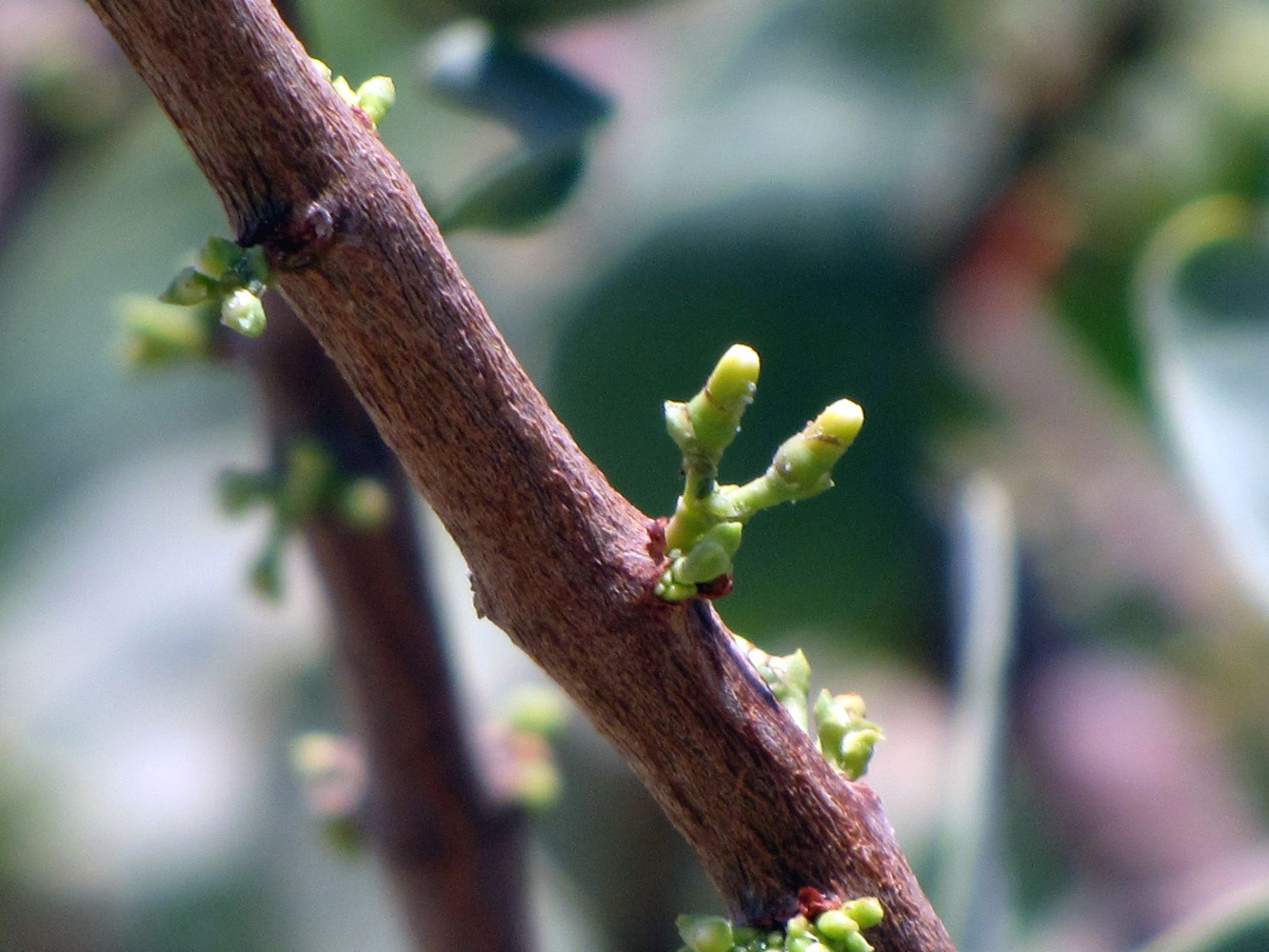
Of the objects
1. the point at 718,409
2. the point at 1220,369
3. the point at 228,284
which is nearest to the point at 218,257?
the point at 228,284

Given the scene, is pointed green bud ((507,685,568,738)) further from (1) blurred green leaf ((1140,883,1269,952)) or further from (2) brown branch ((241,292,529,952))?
(1) blurred green leaf ((1140,883,1269,952))

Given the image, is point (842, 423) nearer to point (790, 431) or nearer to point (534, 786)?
point (534, 786)

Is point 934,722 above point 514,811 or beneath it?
above

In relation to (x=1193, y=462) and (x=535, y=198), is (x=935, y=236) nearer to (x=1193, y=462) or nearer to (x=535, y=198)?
(x=1193, y=462)

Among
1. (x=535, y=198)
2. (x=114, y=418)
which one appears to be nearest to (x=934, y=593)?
(x=535, y=198)

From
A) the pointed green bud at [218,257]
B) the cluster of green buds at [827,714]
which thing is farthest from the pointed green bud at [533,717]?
the pointed green bud at [218,257]

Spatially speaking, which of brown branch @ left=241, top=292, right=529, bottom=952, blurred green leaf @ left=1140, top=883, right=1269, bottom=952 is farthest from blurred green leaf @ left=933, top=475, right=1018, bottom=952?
brown branch @ left=241, top=292, right=529, bottom=952
